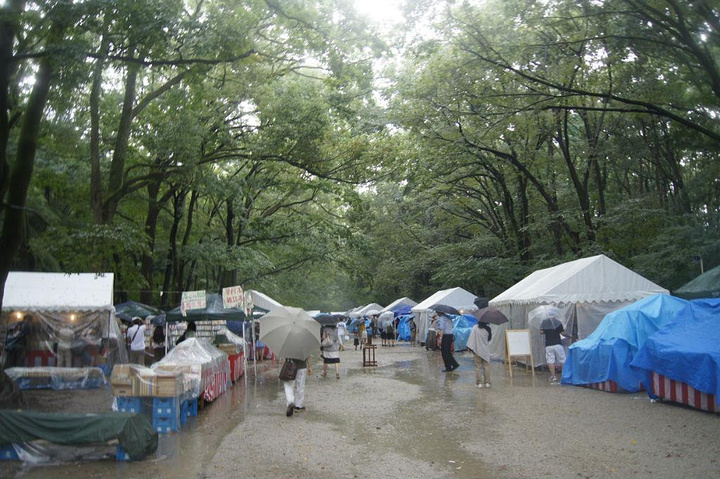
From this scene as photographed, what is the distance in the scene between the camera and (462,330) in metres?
26.1

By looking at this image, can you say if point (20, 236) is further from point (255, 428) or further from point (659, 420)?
point (659, 420)

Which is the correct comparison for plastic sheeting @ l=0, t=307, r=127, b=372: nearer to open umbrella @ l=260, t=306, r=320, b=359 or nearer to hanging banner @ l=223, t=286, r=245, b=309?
hanging banner @ l=223, t=286, r=245, b=309

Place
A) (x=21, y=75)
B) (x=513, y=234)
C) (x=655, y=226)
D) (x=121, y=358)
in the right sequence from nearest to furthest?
(x=21, y=75) → (x=121, y=358) → (x=655, y=226) → (x=513, y=234)

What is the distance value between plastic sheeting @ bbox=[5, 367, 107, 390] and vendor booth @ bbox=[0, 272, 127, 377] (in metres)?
1.52

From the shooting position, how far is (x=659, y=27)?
11.0m

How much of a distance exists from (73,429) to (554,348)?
12060 millimetres

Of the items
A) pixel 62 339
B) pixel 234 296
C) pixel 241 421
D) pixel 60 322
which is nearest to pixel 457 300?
pixel 234 296

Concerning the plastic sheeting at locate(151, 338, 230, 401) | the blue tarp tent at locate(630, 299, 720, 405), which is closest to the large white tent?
the plastic sheeting at locate(151, 338, 230, 401)

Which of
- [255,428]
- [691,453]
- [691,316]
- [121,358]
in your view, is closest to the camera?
[691,453]

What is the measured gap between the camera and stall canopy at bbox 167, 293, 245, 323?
16.4m

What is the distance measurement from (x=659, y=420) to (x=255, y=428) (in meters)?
6.48

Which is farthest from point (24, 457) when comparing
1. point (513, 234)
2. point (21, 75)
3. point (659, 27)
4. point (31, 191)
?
point (513, 234)

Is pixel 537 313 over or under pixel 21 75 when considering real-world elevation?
under

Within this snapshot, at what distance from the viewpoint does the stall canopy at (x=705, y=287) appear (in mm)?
16375
